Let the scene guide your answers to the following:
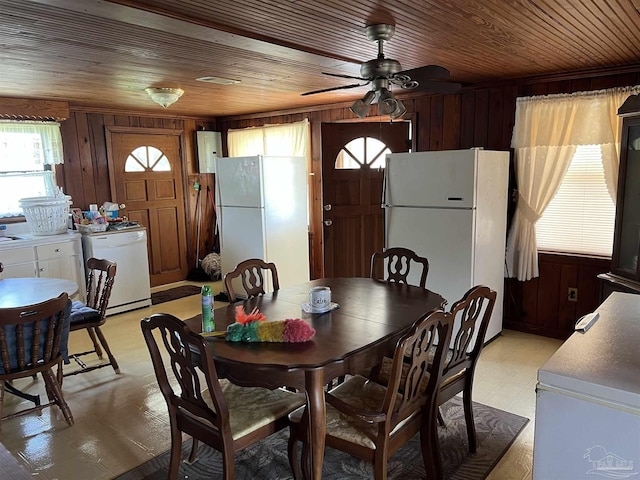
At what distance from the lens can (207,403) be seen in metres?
2.06

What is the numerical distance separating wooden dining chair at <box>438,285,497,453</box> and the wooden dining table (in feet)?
0.84

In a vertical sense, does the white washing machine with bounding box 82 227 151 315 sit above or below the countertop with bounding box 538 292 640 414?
below

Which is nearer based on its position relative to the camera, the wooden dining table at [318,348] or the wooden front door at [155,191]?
the wooden dining table at [318,348]

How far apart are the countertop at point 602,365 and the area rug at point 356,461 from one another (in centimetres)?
110

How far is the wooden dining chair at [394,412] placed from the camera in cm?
181

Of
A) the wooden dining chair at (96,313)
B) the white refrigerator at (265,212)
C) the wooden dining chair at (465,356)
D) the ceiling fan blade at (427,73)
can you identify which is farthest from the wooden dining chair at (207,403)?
the white refrigerator at (265,212)

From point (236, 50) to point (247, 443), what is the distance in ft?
7.13

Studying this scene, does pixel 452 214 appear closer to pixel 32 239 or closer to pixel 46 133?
pixel 32 239

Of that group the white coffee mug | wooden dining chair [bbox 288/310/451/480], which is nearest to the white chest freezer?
wooden dining chair [bbox 288/310/451/480]

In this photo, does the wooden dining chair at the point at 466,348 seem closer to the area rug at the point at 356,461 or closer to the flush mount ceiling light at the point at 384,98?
the area rug at the point at 356,461

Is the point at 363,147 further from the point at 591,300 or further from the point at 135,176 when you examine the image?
the point at 135,176

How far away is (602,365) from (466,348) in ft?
3.33

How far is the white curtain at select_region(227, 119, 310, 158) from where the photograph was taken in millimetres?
5582

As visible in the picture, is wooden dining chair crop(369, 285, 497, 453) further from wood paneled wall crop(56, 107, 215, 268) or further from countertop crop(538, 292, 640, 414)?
wood paneled wall crop(56, 107, 215, 268)
